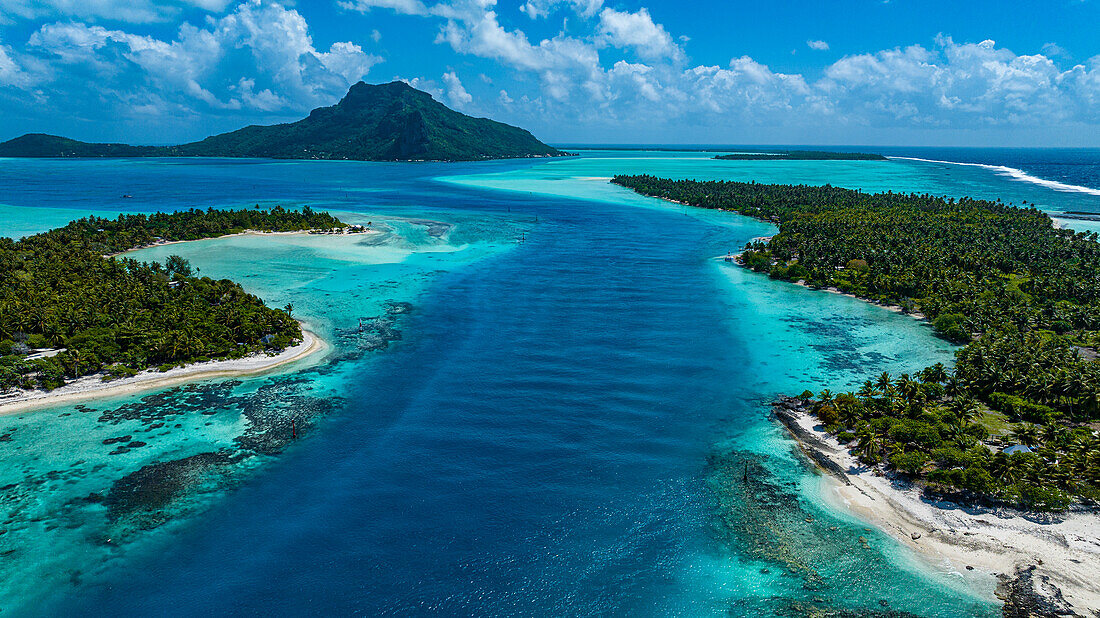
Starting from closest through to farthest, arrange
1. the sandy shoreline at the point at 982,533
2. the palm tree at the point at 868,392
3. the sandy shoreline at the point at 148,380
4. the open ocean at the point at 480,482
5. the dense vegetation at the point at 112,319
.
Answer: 1. the open ocean at the point at 480,482
2. the sandy shoreline at the point at 982,533
3. the palm tree at the point at 868,392
4. the sandy shoreline at the point at 148,380
5. the dense vegetation at the point at 112,319

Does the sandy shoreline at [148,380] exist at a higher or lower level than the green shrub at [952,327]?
higher

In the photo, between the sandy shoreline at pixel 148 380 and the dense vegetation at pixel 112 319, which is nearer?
the sandy shoreline at pixel 148 380

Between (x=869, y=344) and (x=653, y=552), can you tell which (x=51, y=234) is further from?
(x=869, y=344)

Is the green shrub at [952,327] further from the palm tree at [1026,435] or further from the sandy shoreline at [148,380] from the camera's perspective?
the sandy shoreline at [148,380]

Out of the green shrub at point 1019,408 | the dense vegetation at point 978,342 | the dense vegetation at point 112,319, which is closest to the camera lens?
the dense vegetation at point 978,342

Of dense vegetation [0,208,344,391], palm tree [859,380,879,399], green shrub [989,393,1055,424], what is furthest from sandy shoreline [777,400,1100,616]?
dense vegetation [0,208,344,391]

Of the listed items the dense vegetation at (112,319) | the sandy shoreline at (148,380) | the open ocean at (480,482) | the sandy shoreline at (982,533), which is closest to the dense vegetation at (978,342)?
the sandy shoreline at (982,533)

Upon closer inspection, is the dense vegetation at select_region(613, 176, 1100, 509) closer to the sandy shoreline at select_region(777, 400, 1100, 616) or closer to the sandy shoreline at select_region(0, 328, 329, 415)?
the sandy shoreline at select_region(777, 400, 1100, 616)
